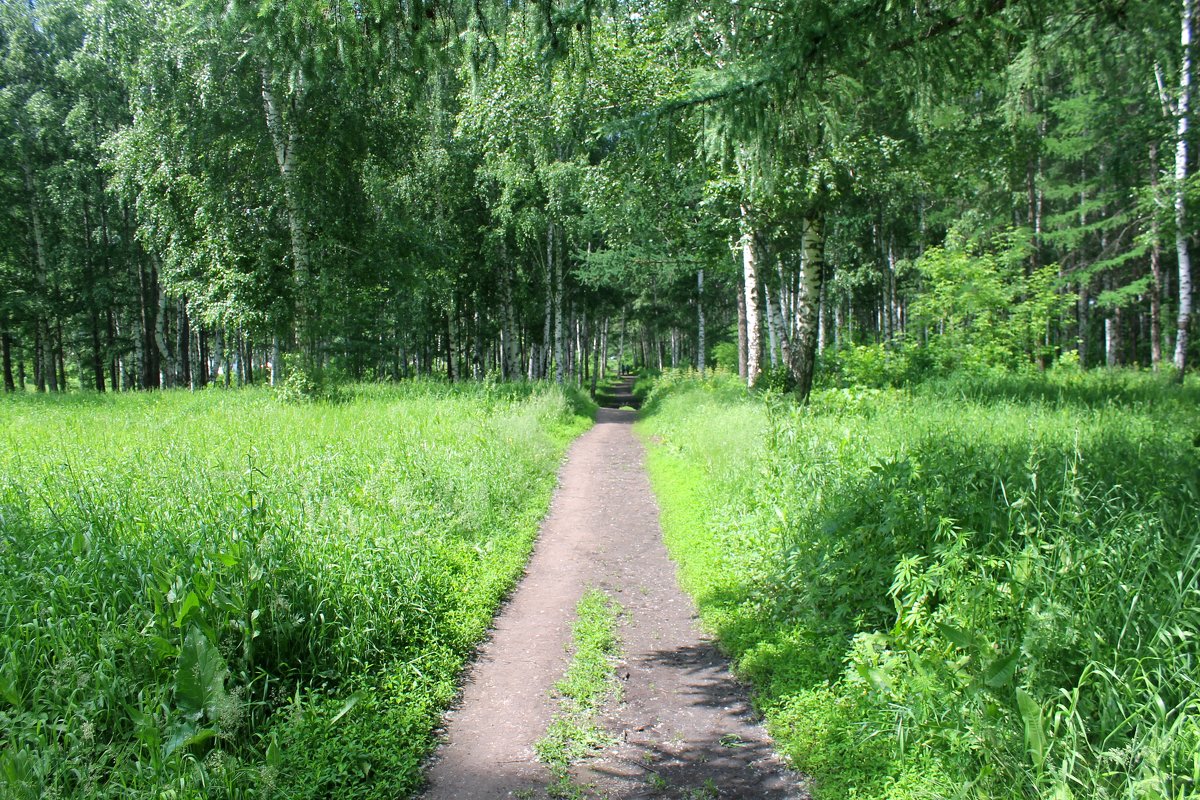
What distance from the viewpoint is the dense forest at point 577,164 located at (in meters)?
6.17

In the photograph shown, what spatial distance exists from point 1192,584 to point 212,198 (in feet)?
64.4

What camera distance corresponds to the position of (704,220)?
16906 mm

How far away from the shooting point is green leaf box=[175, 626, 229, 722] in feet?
11.4

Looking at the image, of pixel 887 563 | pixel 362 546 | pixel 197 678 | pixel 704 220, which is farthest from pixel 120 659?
pixel 704 220

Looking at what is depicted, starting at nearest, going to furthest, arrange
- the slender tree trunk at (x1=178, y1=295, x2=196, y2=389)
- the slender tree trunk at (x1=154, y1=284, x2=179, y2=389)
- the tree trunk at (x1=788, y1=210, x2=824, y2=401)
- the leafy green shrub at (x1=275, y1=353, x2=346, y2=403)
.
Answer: the tree trunk at (x1=788, y1=210, x2=824, y2=401), the leafy green shrub at (x1=275, y1=353, x2=346, y2=403), the slender tree trunk at (x1=154, y1=284, x2=179, y2=389), the slender tree trunk at (x1=178, y1=295, x2=196, y2=389)

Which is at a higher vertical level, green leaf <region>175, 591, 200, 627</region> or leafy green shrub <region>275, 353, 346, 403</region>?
leafy green shrub <region>275, 353, 346, 403</region>

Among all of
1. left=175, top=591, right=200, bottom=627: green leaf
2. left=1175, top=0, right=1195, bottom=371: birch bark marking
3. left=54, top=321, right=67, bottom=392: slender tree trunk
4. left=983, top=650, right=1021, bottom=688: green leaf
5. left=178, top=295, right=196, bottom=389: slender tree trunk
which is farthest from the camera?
left=178, top=295, right=196, bottom=389: slender tree trunk

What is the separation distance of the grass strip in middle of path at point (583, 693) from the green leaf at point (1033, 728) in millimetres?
2181

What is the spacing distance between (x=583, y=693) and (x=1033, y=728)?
9.13 ft

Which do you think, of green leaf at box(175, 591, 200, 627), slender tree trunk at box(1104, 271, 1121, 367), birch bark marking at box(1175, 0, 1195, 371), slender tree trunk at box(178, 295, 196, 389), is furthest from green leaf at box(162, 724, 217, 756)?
slender tree trunk at box(1104, 271, 1121, 367)

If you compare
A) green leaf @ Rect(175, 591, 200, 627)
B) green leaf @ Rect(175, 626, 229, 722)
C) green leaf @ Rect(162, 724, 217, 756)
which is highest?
green leaf @ Rect(175, 591, 200, 627)

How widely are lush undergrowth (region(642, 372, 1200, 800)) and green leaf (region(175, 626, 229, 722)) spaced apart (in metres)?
3.17

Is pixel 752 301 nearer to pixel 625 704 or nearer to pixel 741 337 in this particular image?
pixel 741 337

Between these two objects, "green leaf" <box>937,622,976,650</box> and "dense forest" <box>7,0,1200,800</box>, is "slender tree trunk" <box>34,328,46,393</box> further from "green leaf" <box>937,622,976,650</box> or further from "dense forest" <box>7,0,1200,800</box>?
"green leaf" <box>937,622,976,650</box>
